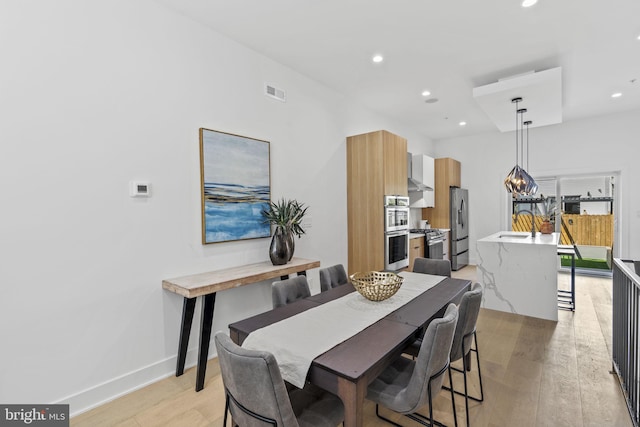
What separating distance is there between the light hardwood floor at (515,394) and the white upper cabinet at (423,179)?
323 cm

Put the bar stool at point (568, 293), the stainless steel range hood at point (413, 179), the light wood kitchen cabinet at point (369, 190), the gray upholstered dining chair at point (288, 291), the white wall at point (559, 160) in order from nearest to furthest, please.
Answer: the gray upholstered dining chair at point (288, 291), the bar stool at point (568, 293), the light wood kitchen cabinet at point (369, 190), the white wall at point (559, 160), the stainless steel range hood at point (413, 179)

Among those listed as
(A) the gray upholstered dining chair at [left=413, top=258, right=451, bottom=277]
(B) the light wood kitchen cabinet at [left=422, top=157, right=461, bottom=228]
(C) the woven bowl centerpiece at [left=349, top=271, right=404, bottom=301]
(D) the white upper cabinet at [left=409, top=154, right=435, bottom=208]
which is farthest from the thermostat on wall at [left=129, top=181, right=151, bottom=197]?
(B) the light wood kitchen cabinet at [left=422, top=157, right=461, bottom=228]

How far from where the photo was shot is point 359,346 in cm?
147

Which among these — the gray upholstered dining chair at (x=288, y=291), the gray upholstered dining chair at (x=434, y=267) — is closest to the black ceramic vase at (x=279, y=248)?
the gray upholstered dining chair at (x=288, y=291)

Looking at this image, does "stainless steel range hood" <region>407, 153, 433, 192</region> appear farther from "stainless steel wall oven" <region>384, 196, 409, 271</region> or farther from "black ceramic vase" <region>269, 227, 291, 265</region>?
"black ceramic vase" <region>269, 227, 291, 265</region>

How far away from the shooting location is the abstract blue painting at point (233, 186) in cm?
283

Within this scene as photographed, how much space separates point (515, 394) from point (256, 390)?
2.07 metres

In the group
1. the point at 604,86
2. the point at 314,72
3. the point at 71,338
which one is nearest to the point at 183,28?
the point at 314,72

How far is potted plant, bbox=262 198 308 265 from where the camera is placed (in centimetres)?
307

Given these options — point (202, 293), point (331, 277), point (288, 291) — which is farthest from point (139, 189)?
point (331, 277)

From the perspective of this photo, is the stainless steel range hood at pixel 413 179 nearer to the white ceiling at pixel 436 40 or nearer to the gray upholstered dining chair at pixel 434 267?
the white ceiling at pixel 436 40

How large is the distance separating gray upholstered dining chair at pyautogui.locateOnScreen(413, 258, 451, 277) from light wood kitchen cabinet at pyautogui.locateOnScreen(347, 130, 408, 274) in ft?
3.59

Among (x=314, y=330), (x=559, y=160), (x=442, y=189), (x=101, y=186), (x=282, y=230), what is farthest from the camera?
(x=442, y=189)

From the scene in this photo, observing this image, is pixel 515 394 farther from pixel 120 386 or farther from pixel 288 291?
pixel 120 386
